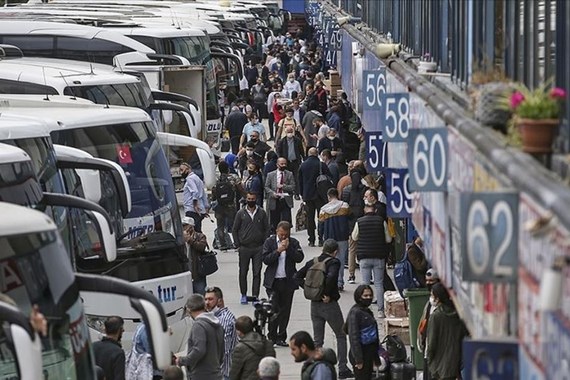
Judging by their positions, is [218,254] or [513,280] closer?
[513,280]

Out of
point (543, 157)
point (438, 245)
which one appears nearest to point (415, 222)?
point (438, 245)

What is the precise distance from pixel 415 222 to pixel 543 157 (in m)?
5.43

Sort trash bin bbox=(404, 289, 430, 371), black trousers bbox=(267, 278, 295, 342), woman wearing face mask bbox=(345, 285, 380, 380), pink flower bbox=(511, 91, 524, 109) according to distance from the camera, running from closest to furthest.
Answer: pink flower bbox=(511, 91, 524, 109) → woman wearing face mask bbox=(345, 285, 380, 380) → trash bin bbox=(404, 289, 430, 371) → black trousers bbox=(267, 278, 295, 342)

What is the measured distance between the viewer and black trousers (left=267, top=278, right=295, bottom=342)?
20.6 metres

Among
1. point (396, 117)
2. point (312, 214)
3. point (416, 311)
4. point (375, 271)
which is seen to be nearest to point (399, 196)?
point (396, 117)

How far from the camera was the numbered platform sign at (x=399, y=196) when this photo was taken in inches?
600

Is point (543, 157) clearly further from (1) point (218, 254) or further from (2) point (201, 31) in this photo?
(2) point (201, 31)

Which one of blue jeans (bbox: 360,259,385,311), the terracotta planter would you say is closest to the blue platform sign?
the terracotta planter

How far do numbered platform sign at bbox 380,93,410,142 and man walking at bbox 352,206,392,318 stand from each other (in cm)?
557

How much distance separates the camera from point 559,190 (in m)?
7.40

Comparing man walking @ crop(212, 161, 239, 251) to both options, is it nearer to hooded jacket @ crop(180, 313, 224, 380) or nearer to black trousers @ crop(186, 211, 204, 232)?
black trousers @ crop(186, 211, 204, 232)

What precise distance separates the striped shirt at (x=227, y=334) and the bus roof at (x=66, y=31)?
46.8 feet

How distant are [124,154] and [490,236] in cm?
1191

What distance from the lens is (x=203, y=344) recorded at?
52.9ft
